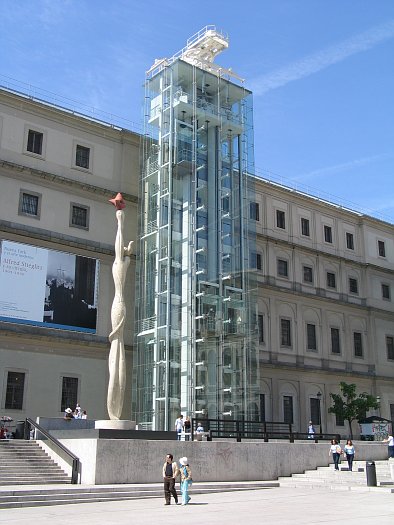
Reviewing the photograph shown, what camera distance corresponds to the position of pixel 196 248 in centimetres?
3994

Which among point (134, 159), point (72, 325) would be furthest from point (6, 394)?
point (134, 159)

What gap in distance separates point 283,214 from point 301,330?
8618 mm

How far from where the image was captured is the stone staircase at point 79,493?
1750 centimetres

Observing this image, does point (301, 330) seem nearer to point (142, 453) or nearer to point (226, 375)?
point (226, 375)

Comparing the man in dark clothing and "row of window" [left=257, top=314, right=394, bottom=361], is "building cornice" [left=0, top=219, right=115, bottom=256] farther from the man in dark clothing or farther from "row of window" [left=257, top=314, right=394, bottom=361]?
the man in dark clothing

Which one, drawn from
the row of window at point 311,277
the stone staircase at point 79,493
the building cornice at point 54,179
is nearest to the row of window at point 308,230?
the row of window at point 311,277

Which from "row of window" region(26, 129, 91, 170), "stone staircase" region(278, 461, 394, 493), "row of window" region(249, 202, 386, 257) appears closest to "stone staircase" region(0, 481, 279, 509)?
"stone staircase" region(278, 461, 394, 493)

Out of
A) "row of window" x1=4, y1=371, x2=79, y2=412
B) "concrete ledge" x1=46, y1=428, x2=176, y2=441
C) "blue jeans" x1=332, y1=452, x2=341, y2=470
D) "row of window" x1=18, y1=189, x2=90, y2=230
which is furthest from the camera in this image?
"row of window" x1=18, y1=189, x2=90, y2=230

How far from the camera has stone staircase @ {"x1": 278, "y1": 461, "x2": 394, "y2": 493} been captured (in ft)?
78.7

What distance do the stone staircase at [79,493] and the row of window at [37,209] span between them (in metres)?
19.0

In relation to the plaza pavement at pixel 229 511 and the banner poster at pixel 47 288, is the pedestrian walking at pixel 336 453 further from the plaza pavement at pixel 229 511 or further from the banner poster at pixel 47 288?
the banner poster at pixel 47 288

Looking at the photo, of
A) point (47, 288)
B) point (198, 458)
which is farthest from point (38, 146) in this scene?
point (198, 458)

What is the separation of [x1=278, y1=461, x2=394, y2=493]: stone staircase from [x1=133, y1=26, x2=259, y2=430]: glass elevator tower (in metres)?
10.5

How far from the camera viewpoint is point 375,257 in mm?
55156
